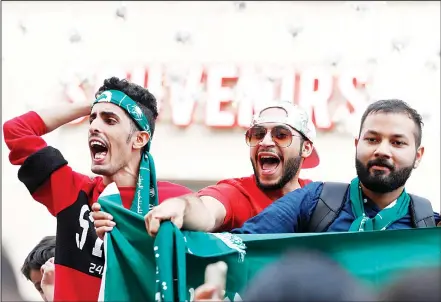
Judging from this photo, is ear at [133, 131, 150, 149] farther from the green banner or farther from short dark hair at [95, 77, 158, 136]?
the green banner

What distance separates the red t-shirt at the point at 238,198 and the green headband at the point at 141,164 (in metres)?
0.23

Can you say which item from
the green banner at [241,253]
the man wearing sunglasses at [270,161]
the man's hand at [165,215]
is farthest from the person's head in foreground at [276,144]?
the man's hand at [165,215]

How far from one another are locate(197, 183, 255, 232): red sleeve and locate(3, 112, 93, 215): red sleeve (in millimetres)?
506

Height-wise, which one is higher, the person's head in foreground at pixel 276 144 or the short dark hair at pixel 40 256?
the person's head in foreground at pixel 276 144

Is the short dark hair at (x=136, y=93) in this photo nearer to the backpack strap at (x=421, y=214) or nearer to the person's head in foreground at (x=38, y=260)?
the person's head in foreground at (x=38, y=260)

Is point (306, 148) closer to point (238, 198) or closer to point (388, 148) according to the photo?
point (238, 198)

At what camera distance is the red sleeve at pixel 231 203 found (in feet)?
7.38

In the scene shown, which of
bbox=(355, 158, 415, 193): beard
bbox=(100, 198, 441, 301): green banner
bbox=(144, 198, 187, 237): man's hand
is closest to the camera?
bbox=(144, 198, 187, 237): man's hand

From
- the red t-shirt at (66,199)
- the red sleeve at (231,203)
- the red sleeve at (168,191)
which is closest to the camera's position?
the red sleeve at (231,203)

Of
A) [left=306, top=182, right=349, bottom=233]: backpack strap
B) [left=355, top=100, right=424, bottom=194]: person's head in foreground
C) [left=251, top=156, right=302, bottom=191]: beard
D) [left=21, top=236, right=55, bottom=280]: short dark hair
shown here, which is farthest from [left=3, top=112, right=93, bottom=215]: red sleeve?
[left=355, top=100, right=424, bottom=194]: person's head in foreground

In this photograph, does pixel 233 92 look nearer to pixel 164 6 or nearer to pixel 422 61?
pixel 164 6

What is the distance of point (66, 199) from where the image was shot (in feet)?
8.31

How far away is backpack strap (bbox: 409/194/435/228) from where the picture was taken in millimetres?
2023

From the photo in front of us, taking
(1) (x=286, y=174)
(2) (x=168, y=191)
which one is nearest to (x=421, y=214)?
(1) (x=286, y=174)
